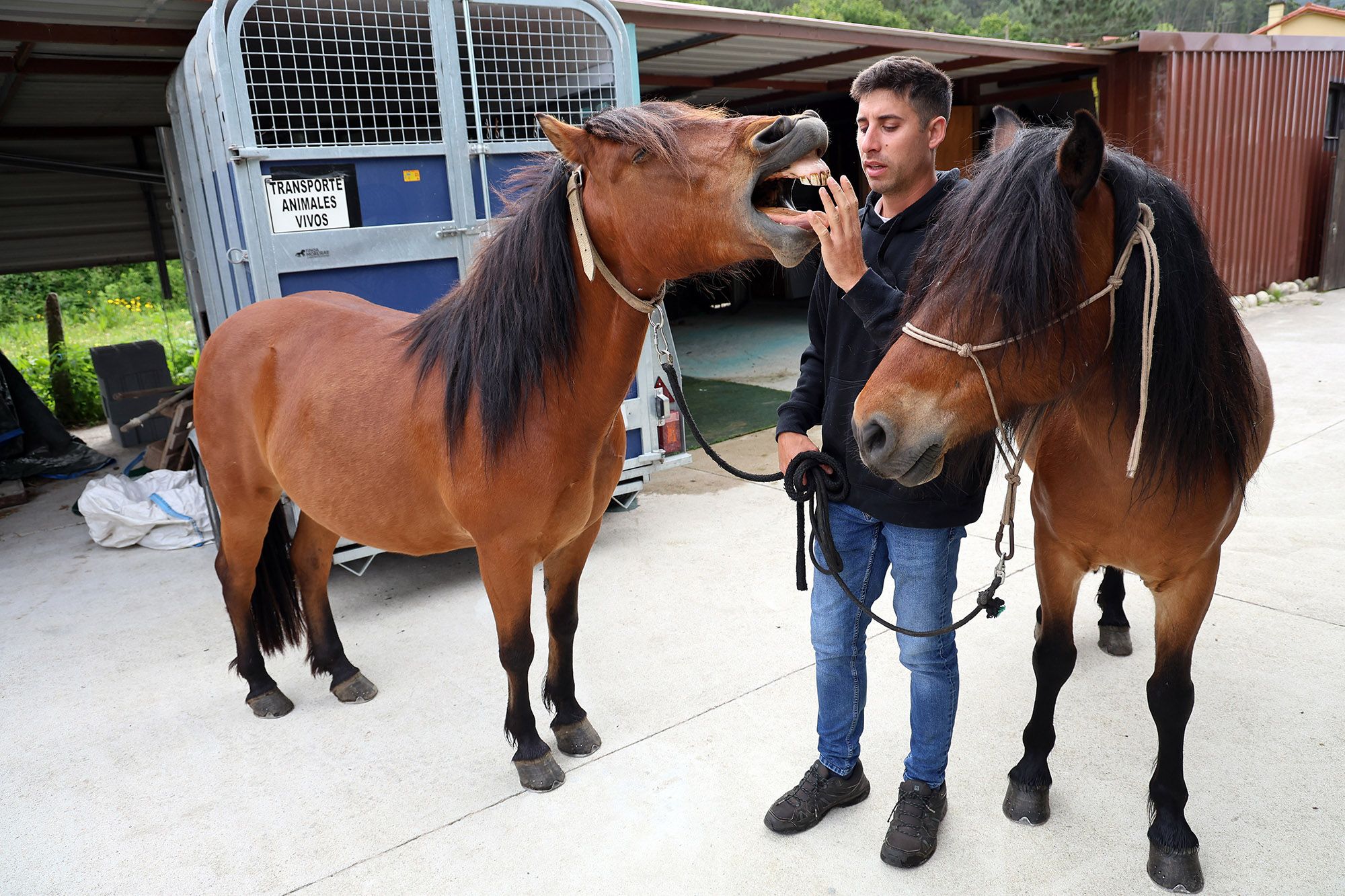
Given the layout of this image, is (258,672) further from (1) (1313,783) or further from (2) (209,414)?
(1) (1313,783)

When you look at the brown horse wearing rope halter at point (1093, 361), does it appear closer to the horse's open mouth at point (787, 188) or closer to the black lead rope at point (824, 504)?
the horse's open mouth at point (787, 188)

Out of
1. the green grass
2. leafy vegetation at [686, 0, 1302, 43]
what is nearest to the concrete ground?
the green grass

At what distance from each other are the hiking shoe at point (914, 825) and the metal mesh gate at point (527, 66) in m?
3.00

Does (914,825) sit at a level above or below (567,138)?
below

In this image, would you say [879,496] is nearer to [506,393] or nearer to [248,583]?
[506,393]

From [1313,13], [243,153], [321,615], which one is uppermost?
[1313,13]

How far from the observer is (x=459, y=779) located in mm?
2479

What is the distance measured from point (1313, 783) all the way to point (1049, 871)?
33.7 inches

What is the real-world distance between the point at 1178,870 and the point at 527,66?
4121 mm

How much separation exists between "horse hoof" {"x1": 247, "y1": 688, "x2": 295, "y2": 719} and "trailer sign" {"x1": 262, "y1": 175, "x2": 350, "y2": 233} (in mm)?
1764

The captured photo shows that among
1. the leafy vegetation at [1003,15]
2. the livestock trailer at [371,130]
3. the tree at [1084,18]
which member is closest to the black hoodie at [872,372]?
the livestock trailer at [371,130]

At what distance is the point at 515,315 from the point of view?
6.85 feet

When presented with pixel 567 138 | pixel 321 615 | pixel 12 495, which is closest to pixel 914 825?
pixel 567 138

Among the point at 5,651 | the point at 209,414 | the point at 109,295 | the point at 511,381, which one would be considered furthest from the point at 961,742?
the point at 109,295
